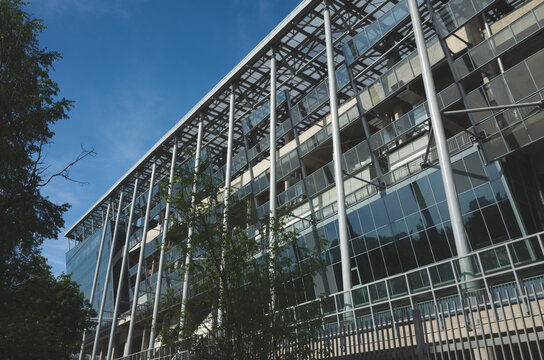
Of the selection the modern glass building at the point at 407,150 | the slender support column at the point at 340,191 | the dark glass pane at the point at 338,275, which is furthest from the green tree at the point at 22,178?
the dark glass pane at the point at 338,275

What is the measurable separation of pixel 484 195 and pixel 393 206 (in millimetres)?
5263

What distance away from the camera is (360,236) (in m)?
28.5

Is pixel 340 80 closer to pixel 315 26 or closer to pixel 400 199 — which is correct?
pixel 315 26

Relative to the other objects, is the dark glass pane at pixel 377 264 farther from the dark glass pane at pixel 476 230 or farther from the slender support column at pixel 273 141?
the slender support column at pixel 273 141

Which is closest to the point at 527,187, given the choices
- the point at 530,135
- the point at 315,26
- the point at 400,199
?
the point at 530,135

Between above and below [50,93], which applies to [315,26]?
above

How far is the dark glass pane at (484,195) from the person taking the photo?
2278 centimetres

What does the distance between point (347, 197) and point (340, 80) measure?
28.3 feet

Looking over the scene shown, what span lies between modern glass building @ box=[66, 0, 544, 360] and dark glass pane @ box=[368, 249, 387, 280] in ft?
0.21

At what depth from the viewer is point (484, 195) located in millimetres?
23031

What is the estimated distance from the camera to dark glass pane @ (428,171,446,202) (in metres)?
24.7

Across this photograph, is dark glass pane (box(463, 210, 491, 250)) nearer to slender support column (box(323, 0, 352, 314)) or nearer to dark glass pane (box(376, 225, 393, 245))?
Result: dark glass pane (box(376, 225, 393, 245))

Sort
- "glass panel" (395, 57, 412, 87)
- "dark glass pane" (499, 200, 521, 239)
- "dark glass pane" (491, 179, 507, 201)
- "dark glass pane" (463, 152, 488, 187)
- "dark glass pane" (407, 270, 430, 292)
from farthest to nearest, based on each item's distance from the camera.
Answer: "glass panel" (395, 57, 412, 87), "dark glass pane" (463, 152, 488, 187), "dark glass pane" (491, 179, 507, 201), "dark glass pane" (407, 270, 430, 292), "dark glass pane" (499, 200, 521, 239)

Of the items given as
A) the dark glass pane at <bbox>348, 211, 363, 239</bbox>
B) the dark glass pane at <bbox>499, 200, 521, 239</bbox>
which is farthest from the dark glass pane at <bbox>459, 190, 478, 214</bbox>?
the dark glass pane at <bbox>348, 211, 363, 239</bbox>
